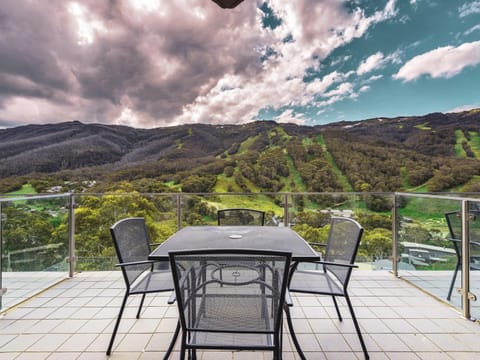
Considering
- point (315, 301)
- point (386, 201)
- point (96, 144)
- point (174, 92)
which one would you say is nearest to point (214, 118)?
point (174, 92)

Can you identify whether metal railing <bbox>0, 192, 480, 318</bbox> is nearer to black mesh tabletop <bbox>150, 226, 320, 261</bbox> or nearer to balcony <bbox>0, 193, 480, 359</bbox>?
balcony <bbox>0, 193, 480, 359</bbox>

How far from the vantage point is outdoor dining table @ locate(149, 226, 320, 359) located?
5.73 feet

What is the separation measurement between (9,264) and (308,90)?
13.5m

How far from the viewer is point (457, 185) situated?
11.1m

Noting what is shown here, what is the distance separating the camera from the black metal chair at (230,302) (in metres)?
1.27

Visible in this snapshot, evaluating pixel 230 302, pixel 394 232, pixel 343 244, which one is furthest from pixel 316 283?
pixel 394 232

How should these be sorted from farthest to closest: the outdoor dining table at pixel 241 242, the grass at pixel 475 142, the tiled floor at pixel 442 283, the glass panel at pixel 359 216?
the grass at pixel 475 142, the glass panel at pixel 359 216, the tiled floor at pixel 442 283, the outdoor dining table at pixel 241 242

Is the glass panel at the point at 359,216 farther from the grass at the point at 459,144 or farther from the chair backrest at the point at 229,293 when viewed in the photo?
the grass at the point at 459,144

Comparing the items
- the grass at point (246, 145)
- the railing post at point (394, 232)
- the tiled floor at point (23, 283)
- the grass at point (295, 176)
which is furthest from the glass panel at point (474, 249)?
the grass at point (246, 145)

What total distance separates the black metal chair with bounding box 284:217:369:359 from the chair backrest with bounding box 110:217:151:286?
47.2 inches

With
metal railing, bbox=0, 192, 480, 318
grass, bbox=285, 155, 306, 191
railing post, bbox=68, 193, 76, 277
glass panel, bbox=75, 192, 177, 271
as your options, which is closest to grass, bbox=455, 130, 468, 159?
grass, bbox=285, 155, 306, 191

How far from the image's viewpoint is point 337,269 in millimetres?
2119

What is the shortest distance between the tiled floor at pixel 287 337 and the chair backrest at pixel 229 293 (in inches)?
29.6

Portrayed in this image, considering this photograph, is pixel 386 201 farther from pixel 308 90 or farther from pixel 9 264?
pixel 308 90
